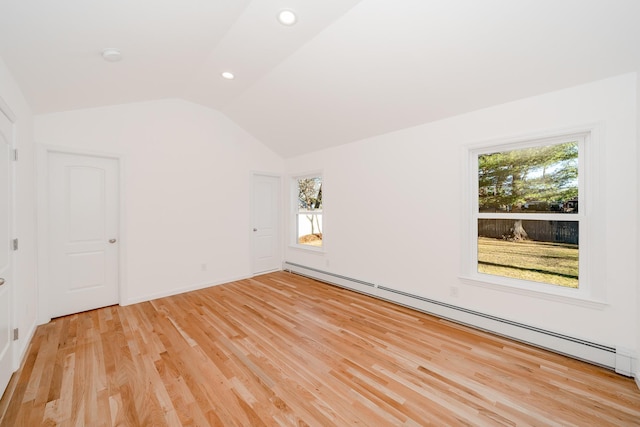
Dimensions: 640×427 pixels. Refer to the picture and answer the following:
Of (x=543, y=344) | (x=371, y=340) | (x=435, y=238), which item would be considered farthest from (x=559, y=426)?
(x=435, y=238)

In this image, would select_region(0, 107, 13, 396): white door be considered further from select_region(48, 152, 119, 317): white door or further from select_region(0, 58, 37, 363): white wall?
select_region(48, 152, 119, 317): white door

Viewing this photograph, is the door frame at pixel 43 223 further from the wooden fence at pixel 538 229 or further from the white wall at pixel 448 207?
the wooden fence at pixel 538 229

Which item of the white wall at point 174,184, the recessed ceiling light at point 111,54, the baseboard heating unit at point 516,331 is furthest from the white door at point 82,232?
the baseboard heating unit at point 516,331

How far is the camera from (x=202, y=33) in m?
2.17

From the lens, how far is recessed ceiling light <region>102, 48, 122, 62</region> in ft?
6.59

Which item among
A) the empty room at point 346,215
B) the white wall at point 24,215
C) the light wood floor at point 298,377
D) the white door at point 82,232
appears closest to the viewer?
the light wood floor at point 298,377

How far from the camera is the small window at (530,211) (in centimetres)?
235

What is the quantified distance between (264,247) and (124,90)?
3.20 m

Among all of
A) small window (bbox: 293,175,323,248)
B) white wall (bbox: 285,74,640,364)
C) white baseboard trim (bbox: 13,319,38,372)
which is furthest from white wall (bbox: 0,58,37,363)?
small window (bbox: 293,175,323,248)

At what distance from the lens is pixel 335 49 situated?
8.03ft

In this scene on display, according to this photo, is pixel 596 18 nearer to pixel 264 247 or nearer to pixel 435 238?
pixel 435 238

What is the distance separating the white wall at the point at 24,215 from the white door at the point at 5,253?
170 mm

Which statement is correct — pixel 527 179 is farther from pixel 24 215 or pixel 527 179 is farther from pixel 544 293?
pixel 24 215

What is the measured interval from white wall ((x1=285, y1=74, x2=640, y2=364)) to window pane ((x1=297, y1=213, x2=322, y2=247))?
1.16 feet
